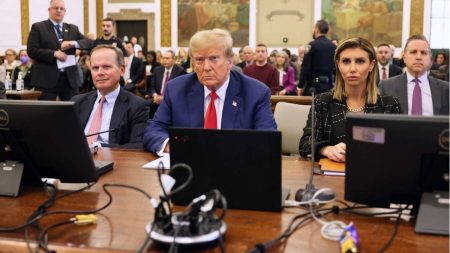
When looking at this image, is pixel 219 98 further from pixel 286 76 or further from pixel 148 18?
pixel 148 18

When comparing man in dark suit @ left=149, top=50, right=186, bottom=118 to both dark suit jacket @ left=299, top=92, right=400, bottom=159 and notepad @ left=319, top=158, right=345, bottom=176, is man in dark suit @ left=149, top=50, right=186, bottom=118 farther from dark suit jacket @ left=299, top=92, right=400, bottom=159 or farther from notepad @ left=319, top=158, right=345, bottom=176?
notepad @ left=319, top=158, right=345, bottom=176

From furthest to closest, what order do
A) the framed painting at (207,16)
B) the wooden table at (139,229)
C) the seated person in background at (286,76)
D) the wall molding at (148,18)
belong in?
the wall molding at (148,18) < the framed painting at (207,16) < the seated person in background at (286,76) < the wooden table at (139,229)

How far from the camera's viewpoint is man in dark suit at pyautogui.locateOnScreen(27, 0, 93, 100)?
642cm

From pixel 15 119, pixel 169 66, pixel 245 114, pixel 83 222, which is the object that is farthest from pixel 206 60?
pixel 169 66

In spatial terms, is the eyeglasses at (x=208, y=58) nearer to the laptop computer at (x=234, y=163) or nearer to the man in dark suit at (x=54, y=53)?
the laptop computer at (x=234, y=163)

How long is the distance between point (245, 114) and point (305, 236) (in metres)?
1.43

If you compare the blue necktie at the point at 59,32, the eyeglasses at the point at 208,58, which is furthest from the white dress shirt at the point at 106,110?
the blue necktie at the point at 59,32

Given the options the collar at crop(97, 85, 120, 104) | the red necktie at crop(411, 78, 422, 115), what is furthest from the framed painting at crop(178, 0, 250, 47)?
the collar at crop(97, 85, 120, 104)

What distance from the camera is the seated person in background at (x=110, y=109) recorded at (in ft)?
10.8

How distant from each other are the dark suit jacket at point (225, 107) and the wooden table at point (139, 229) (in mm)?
841

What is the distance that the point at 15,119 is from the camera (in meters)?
1.88

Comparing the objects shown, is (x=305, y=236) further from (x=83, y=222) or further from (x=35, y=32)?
(x=35, y=32)

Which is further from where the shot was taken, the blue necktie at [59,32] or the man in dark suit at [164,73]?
the man in dark suit at [164,73]

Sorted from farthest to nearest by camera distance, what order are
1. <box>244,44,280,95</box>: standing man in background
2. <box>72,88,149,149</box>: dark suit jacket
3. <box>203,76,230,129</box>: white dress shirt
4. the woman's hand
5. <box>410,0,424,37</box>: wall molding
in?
<box>410,0,424,37</box>: wall molding, <box>244,44,280,95</box>: standing man in background, <box>72,88,149,149</box>: dark suit jacket, <box>203,76,230,129</box>: white dress shirt, the woman's hand
